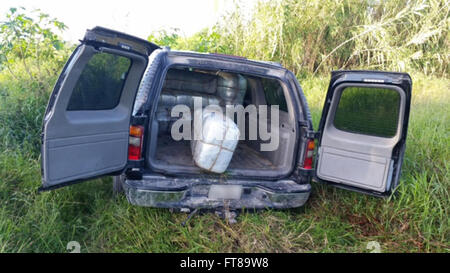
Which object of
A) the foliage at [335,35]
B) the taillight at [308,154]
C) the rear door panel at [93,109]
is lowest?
the taillight at [308,154]

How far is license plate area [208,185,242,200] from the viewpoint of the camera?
7.62 feet

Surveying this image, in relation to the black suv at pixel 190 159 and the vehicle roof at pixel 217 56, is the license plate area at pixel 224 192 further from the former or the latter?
the vehicle roof at pixel 217 56

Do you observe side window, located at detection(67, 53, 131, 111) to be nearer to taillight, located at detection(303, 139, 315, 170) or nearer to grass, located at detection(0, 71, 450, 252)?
grass, located at detection(0, 71, 450, 252)

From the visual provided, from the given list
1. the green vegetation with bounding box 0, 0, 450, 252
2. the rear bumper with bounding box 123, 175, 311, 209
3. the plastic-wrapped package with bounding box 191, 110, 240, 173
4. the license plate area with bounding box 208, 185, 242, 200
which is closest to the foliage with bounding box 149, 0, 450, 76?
the green vegetation with bounding box 0, 0, 450, 252

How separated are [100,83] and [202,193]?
1.27m

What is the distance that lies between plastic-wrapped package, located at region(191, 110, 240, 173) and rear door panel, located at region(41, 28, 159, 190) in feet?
2.21

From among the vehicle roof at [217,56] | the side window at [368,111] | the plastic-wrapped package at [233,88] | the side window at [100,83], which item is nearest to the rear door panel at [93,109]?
the side window at [100,83]

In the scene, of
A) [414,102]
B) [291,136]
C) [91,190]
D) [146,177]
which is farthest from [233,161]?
[414,102]

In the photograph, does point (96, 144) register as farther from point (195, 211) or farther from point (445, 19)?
point (445, 19)

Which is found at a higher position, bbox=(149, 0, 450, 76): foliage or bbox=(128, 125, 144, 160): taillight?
bbox=(149, 0, 450, 76): foliage

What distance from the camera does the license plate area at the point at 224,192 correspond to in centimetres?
232

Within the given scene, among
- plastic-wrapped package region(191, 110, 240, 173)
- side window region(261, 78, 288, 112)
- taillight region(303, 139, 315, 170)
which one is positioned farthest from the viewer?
side window region(261, 78, 288, 112)

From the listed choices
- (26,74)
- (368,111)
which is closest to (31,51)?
(26,74)

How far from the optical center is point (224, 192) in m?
2.34
